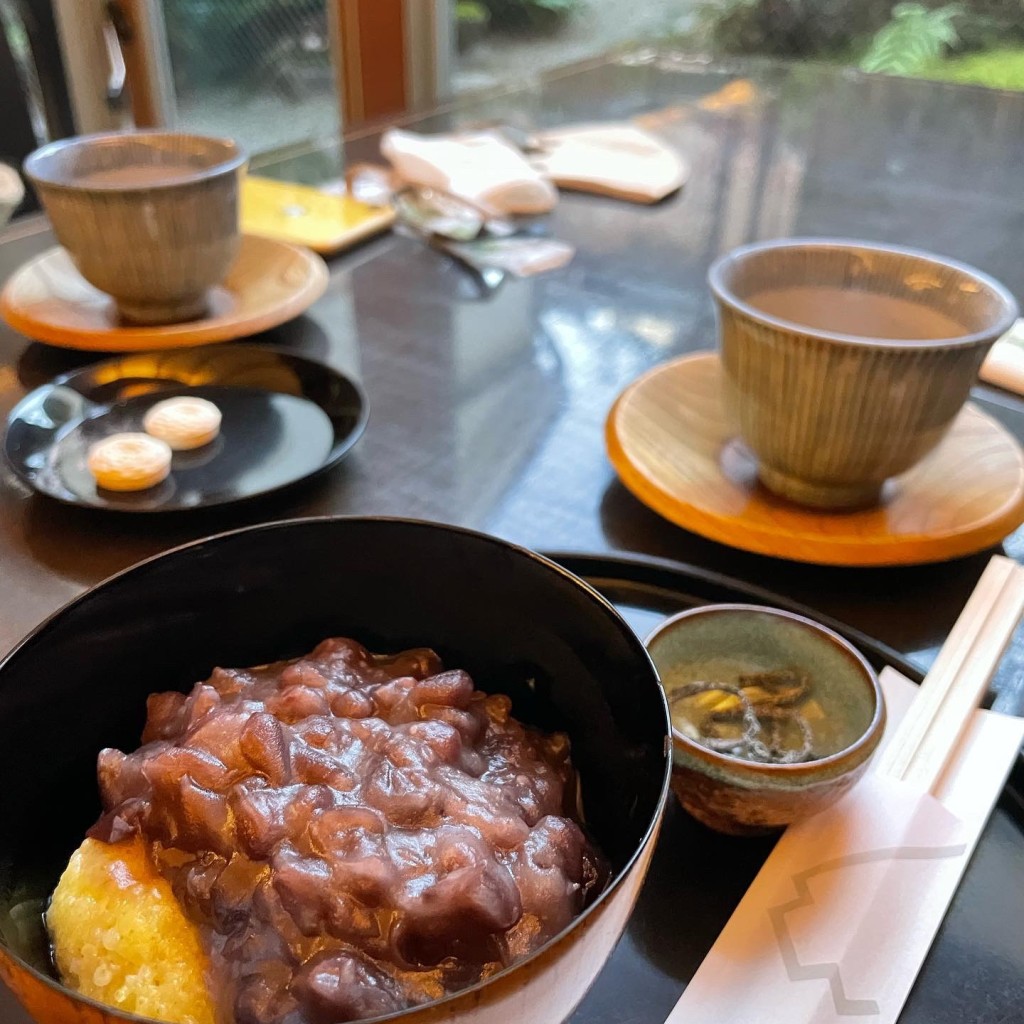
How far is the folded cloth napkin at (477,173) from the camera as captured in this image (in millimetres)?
1502

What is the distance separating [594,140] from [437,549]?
1.45m

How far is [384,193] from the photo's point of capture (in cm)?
154

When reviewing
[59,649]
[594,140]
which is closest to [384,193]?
[594,140]

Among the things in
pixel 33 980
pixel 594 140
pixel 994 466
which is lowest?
pixel 594 140

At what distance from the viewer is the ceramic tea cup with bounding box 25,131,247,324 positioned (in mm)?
999

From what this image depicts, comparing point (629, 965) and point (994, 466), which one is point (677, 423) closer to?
point (994, 466)

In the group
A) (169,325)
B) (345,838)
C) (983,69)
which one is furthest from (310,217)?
(983,69)

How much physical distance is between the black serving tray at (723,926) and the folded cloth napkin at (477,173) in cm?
114

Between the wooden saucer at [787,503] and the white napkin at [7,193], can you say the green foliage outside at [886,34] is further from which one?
the white napkin at [7,193]

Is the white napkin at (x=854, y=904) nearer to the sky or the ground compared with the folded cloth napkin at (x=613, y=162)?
nearer to the sky

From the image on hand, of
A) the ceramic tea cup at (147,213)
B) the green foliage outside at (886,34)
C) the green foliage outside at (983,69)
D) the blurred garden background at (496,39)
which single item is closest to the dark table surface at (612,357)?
the ceramic tea cup at (147,213)

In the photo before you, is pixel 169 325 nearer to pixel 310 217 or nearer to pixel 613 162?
pixel 310 217

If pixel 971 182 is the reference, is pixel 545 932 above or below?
above

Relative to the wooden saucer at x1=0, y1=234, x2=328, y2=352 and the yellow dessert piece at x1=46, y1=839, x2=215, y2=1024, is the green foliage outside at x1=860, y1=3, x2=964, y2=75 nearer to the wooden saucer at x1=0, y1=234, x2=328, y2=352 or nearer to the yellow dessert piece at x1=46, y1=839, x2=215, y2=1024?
the wooden saucer at x1=0, y1=234, x2=328, y2=352
